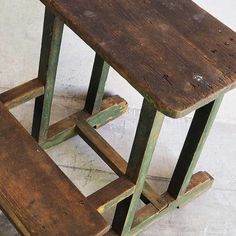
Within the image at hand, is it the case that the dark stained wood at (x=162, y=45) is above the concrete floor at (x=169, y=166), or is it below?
above

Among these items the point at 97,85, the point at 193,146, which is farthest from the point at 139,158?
the point at 97,85

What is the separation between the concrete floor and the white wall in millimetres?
87

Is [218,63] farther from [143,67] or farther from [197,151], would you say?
[197,151]

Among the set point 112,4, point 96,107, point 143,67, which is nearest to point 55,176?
point 143,67

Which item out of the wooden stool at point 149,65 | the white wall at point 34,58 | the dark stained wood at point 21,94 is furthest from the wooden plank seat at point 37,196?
the white wall at point 34,58

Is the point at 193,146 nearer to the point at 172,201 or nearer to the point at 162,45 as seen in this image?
the point at 172,201

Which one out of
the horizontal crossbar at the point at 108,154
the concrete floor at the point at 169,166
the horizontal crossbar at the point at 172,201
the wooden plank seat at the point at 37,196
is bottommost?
the concrete floor at the point at 169,166

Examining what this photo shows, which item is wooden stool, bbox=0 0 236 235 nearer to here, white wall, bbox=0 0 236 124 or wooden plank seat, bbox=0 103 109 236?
wooden plank seat, bbox=0 103 109 236

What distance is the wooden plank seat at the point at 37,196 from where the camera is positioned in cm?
141

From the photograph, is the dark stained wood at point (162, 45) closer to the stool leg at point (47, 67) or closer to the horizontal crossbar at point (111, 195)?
the stool leg at point (47, 67)

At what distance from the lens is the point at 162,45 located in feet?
4.98

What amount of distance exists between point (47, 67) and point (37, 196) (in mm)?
575

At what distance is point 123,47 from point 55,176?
392 mm

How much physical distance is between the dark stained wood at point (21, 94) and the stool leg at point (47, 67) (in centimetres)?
3
